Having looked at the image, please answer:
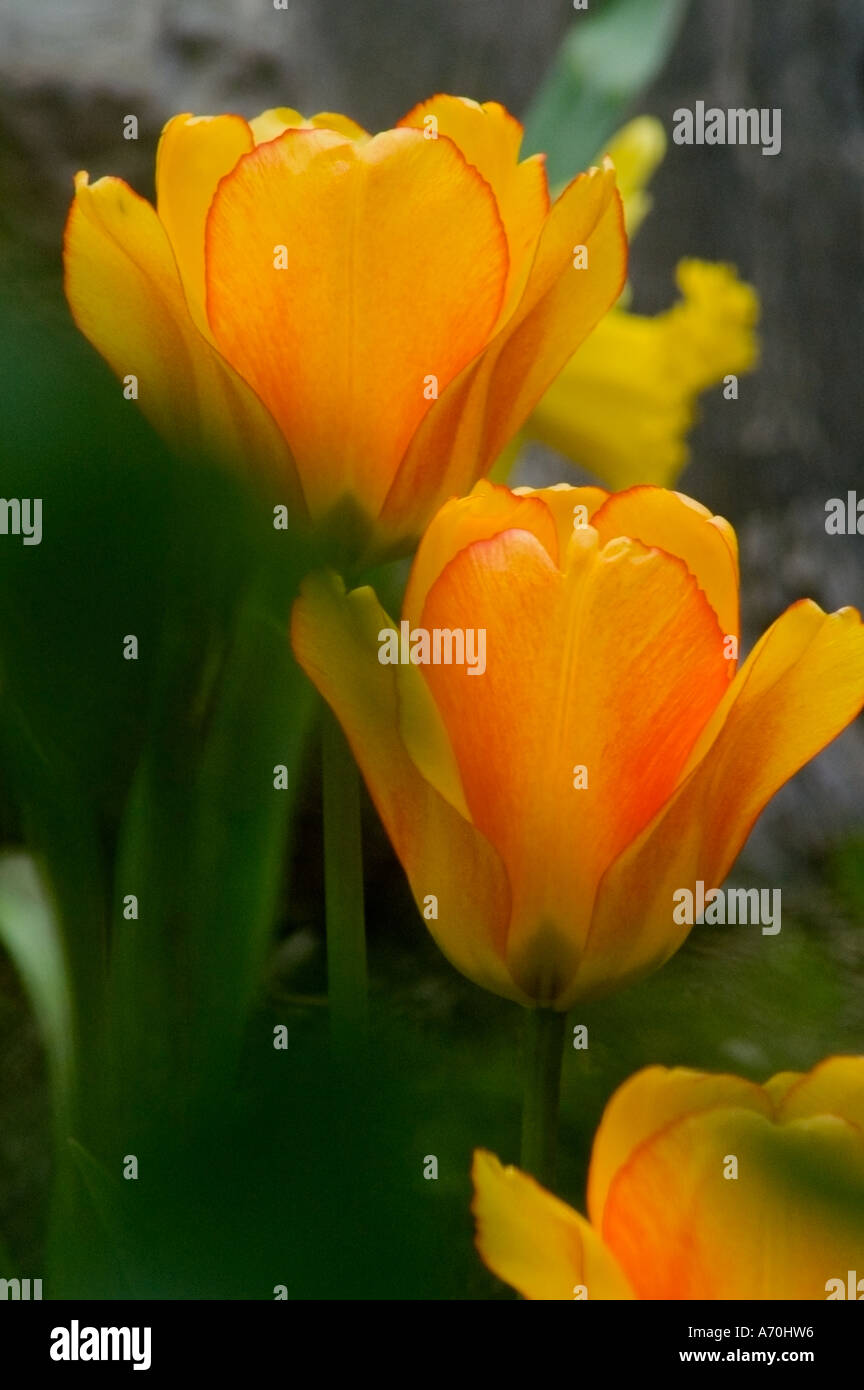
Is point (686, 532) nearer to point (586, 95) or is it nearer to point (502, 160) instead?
point (502, 160)

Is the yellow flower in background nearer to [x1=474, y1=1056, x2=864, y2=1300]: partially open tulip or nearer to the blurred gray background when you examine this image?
[x1=474, y1=1056, x2=864, y2=1300]: partially open tulip

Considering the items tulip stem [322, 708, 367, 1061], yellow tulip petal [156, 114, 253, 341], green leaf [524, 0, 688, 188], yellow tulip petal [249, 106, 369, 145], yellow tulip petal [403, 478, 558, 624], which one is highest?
green leaf [524, 0, 688, 188]

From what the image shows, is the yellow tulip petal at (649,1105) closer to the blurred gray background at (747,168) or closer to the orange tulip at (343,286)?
the orange tulip at (343,286)

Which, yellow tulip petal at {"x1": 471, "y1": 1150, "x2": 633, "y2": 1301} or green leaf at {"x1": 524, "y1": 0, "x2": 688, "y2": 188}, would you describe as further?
green leaf at {"x1": 524, "y1": 0, "x2": 688, "y2": 188}

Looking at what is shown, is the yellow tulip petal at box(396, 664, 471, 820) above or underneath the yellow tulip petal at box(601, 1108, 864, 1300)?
above

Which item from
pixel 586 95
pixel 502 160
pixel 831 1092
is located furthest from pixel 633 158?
pixel 831 1092

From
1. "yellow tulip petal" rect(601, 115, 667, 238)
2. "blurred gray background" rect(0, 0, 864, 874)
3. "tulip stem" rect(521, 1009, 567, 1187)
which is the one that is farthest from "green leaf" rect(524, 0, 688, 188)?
"blurred gray background" rect(0, 0, 864, 874)

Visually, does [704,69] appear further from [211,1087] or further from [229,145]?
A: [211,1087]
